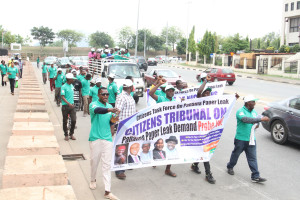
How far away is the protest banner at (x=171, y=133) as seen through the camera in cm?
638

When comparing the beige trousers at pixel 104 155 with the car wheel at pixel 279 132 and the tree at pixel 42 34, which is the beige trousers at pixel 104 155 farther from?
the tree at pixel 42 34

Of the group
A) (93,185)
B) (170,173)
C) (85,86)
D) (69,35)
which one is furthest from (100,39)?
(93,185)

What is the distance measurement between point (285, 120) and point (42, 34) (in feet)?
309

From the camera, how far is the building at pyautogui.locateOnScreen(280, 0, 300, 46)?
55.4 metres

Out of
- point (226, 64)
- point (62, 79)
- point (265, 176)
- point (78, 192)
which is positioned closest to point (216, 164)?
point (265, 176)

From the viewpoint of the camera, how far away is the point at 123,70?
16.2m

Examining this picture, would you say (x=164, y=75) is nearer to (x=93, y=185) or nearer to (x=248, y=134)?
(x=248, y=134)

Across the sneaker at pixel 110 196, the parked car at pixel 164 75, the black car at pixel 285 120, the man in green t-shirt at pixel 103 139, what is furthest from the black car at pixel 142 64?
the sneaker at pixel 110 196

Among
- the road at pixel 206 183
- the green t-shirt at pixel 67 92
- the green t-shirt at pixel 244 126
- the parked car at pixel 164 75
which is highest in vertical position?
the parked car at pixel 164 75

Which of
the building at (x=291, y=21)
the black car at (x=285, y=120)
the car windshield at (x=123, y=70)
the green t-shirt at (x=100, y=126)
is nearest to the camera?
the green t-shirt at (x=100, y=126)

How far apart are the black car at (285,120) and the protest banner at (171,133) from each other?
3.02 m

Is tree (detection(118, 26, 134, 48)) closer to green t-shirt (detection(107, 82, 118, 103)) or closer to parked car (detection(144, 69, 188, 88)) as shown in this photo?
parked car (detection(144, 69, 188, 88))

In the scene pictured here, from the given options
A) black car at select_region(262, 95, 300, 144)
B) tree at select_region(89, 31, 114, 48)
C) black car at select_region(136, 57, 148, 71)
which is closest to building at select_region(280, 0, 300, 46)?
black car at select_region(136, 57, 148, 71)

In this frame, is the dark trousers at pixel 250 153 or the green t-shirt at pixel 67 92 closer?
the dark trousers at pixel 250 153
